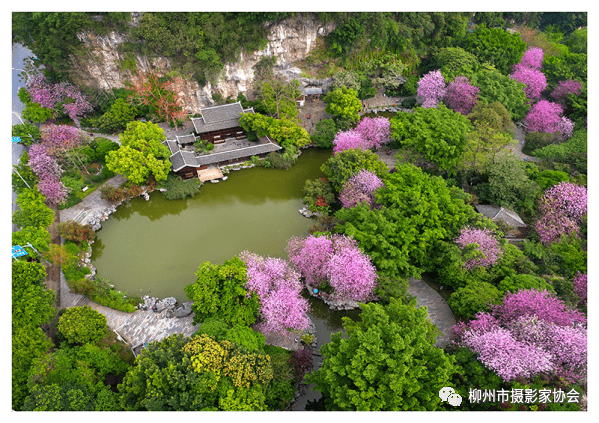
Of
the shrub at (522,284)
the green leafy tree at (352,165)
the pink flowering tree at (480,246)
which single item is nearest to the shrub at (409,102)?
the green leafy tree at (352,165)

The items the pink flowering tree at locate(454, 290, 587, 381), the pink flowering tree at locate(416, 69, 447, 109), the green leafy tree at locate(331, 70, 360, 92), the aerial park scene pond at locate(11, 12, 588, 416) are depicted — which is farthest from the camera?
the green leafy tree at locate(331, 70, 360, 92)

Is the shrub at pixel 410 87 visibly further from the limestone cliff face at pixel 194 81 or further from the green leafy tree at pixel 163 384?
the green leafy tree at pixel 163 384

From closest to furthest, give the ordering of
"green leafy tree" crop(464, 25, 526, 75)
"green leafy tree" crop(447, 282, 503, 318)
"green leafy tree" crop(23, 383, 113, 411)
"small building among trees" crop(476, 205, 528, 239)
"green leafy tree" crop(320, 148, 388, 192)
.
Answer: "green leafy tree" crop(23, 383, 113, 411) → "green leafy tree" crop(447, 282, 503, 318) → "small building among trees" crop(476, 205, 528, 239) → "green leafy tree" crop(320, 148, 388, 192) → "green leafy tree" crop(464, 25, 526, 75)

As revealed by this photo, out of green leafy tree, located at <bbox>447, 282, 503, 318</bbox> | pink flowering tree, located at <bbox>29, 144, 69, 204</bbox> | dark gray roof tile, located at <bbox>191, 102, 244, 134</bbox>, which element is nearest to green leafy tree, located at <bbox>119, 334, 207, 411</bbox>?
green leafy tree, located at <bbox>447, 282, 503, 318</bbox>

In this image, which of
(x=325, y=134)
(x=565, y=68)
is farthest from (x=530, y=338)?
(x=565, y=68)

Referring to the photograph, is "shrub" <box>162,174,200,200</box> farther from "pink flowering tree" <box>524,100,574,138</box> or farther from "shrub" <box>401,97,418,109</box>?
"pink flowering tree" <box>524,100,574,138</box>

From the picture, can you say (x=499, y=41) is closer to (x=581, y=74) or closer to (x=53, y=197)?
(x=581, y=74)
